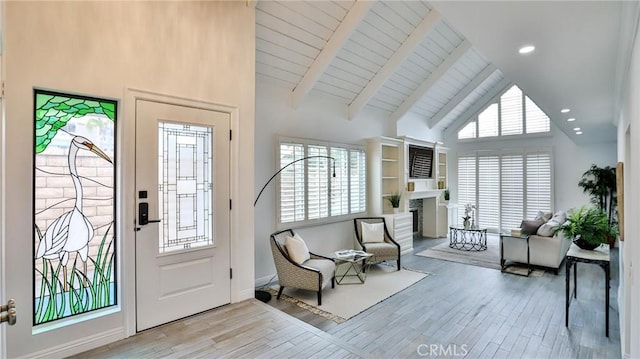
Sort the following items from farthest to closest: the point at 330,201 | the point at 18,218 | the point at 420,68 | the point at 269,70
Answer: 1. the point at 420,68
2. the point at 330,201
3. the point at 269,70
4. the point at 18,218

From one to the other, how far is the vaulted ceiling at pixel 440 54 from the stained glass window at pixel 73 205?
2.33 metres

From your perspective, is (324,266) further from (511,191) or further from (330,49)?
(511,191)

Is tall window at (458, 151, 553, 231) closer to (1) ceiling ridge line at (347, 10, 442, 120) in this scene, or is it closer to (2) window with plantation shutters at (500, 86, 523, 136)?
(2) window with plantation shutters at (500, 86, 523, 136)

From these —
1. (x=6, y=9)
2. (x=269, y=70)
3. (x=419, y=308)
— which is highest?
(x=269, y=70)

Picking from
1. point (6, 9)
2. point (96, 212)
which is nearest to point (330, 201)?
point (96, 212)

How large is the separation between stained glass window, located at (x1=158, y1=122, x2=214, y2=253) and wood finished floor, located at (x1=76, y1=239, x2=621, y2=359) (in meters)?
0.80

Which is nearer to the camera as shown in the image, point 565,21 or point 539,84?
point 565,21

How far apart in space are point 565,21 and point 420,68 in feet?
14.0

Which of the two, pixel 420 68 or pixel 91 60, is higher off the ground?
pixel 420 68

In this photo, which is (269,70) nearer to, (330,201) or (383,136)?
(330,201)

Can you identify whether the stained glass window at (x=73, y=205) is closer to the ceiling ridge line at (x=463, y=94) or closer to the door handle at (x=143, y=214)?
the door handle at (x=143, y=214)

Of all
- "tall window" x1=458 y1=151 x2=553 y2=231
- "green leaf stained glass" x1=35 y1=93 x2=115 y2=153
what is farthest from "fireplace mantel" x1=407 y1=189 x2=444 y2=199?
"green leaf stained glass" x1=35 y1=93 x2=115 y2=153

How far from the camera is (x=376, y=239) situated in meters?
5.64

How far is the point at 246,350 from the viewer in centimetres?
256
